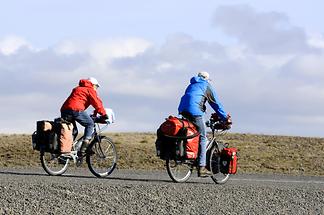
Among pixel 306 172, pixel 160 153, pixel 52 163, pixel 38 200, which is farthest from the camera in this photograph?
pixel 306 172

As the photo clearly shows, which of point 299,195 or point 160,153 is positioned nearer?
point 299,195

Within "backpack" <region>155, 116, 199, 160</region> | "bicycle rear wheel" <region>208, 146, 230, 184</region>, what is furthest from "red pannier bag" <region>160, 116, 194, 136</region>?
"bicycle rear wheel" <region>208, 146, 230, 184</region>

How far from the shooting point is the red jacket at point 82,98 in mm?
16469

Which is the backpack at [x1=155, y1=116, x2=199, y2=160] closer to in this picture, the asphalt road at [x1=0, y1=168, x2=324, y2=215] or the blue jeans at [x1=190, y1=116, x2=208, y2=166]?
the blue jeans at [x1=190, y1=116, x2=208, y2=166]

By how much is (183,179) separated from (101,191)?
3.16m

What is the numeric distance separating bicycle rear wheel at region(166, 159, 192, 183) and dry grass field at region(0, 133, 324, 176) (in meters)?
8.99

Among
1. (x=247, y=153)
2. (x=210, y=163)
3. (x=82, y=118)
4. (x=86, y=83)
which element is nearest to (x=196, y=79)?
(x=210, y=163)

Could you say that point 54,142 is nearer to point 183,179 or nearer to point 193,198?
point 183,179

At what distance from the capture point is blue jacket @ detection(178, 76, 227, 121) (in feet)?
52.0

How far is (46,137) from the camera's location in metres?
16.7

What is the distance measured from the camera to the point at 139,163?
26.9m

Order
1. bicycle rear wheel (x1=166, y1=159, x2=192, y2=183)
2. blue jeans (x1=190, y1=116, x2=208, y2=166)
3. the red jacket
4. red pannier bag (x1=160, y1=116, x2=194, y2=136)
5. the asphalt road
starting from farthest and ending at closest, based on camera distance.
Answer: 1. the red jacket
2. bicycle rear wheel (x1=166, y1=159, x2=192, y2=183)
3. blue jeans (x1=190, y1=116, x2=208, y2=166)
4. red pannier bag (x1=160, y1=116, x2=194, y2=136)
5. the asphalt road

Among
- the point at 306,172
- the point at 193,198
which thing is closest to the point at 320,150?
the point at 306,172

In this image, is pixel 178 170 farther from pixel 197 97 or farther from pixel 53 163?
pixel 53 163
